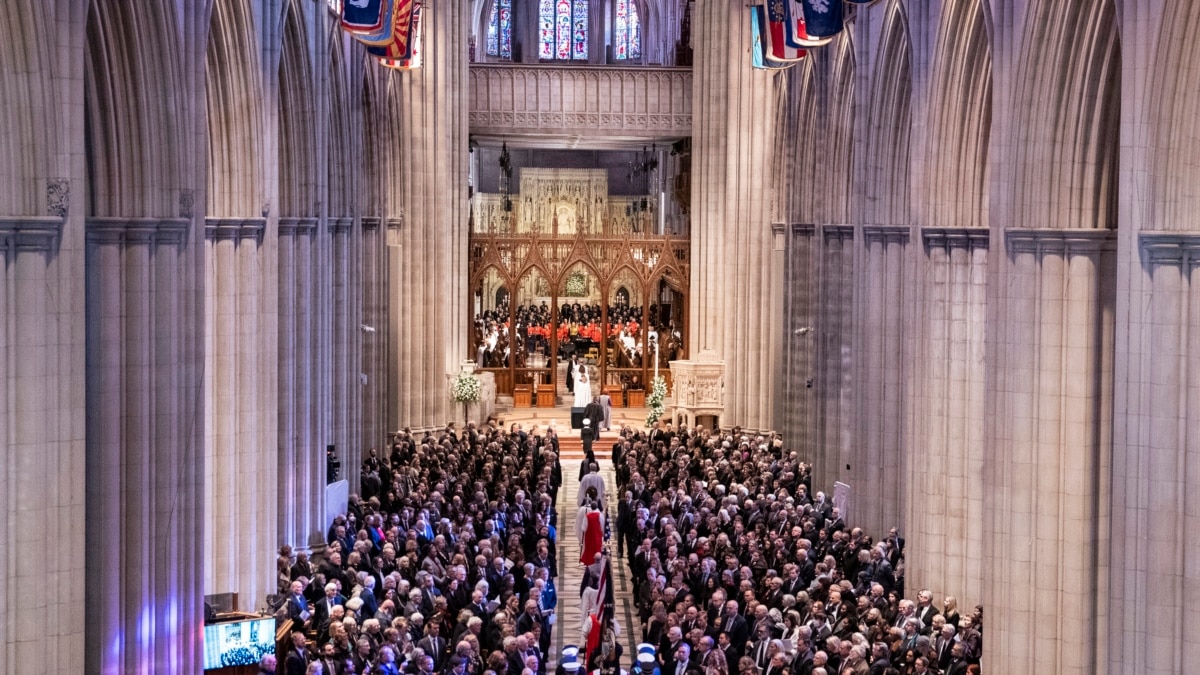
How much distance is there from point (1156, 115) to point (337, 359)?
56.4ft

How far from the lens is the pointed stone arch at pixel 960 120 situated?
782 inches

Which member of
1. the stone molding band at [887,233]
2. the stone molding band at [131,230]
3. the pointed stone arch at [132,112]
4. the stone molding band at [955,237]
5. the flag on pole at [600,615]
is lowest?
the flag on pole at [600,615]

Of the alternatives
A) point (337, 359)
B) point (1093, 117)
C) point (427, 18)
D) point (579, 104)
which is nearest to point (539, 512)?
point (337, 359)

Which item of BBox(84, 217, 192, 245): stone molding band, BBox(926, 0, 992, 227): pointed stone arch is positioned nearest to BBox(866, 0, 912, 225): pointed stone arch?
BBox(926, 0, 992, 227): pointed stone arch

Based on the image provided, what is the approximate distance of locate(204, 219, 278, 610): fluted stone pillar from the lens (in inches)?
800

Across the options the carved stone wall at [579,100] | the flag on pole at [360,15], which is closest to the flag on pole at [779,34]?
the flag on pole at [360,15]

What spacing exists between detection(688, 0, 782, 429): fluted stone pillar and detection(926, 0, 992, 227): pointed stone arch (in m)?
Answer: 16.5

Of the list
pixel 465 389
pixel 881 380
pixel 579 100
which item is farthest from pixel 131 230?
pixel 579 100

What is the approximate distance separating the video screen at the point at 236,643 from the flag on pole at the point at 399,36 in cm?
1214

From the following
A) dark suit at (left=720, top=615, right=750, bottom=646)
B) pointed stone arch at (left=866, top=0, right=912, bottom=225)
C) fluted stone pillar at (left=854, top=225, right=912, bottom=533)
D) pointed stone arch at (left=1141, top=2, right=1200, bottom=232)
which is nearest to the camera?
pointed stone arch at (left=1141, top=2, right=1200, bottom=232)

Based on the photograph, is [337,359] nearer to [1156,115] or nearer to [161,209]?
[161,209]

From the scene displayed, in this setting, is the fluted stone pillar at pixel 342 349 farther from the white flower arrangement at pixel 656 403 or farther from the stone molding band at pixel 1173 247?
the stone molding band at pixel 1173 247

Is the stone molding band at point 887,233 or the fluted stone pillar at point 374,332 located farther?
the fluted stone pillar at point 374,332

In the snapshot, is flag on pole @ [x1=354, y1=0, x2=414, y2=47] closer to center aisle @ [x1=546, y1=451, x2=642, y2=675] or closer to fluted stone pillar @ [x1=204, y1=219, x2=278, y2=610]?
fluted stone pillar @ [x1=204, y1=219, x2=278, y2=610]
